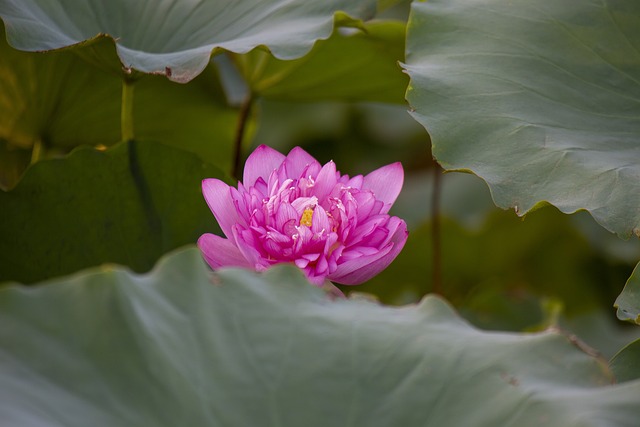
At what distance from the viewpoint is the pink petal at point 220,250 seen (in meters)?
0.74

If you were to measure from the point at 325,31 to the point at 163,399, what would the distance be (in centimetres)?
47

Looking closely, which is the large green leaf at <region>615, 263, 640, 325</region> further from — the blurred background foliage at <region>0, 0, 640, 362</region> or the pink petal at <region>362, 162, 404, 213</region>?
the pink petal at <region>362, 162, 404, 213</region>

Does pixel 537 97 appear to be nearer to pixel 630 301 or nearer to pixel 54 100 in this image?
pixel 630 301

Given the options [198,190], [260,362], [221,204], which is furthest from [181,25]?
[260,362]

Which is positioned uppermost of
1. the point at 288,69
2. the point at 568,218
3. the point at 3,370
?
the point at 3,370

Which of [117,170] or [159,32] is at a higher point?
[159,32]

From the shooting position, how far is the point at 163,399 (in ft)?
1.88

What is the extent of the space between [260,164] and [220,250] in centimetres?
10

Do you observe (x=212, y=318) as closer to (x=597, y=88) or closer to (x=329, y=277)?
(x=329, y=277)

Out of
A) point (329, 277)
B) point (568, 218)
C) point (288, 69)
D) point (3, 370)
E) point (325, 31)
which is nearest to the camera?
point (3, 370)

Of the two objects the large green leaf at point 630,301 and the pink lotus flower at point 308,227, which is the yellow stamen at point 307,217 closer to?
the pink lotus flower at point 308,227

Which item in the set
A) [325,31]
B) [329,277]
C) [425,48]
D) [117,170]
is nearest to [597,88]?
[425,48]

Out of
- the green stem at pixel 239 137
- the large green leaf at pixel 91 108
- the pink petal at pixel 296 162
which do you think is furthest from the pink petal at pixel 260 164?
the green stem at pixel 239 137

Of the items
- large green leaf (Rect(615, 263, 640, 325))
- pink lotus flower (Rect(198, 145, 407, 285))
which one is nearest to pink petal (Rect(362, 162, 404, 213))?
pink lotus flower (Rect(198, 145, 407, 285))
